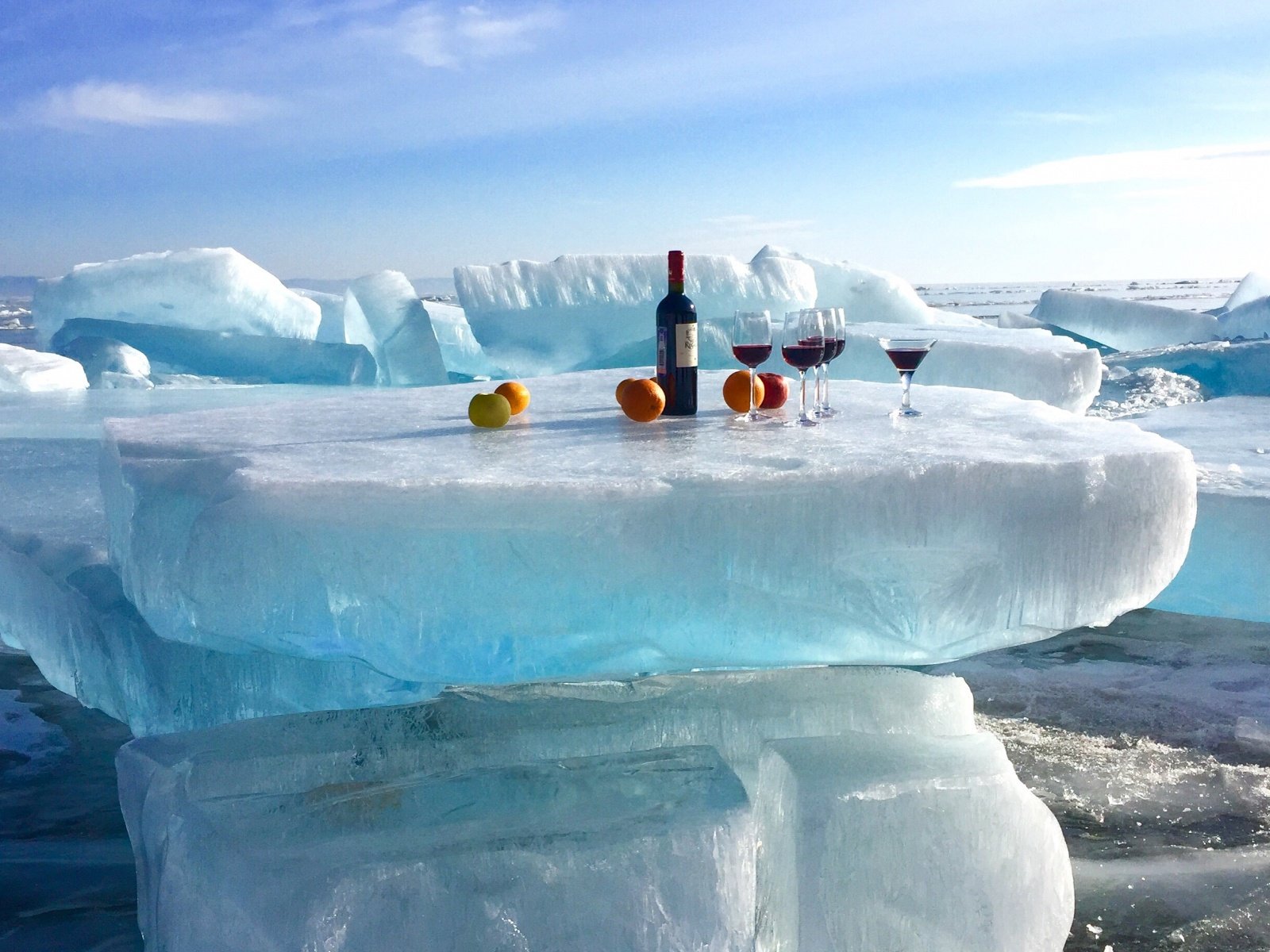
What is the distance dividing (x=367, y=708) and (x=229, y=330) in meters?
8.45

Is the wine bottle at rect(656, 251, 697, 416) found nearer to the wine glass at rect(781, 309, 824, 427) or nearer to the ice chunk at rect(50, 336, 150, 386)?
the wine glass at rect(781, 309, 824, 427)

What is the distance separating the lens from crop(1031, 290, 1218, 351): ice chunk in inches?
438

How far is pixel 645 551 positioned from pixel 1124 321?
11.1 meters

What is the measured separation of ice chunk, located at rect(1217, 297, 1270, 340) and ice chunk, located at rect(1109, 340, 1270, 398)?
7.22ft

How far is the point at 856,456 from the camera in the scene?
6.12 ft

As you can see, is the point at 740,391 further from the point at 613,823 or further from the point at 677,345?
the point at 613,823

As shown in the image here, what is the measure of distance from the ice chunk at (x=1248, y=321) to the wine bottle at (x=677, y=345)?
996cm

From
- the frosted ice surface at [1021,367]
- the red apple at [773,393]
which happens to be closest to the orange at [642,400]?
the red apple at [773,393]

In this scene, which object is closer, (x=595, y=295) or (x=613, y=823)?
(x=613, y=823)

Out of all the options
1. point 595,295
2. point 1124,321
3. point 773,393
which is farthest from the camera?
point 1124,321

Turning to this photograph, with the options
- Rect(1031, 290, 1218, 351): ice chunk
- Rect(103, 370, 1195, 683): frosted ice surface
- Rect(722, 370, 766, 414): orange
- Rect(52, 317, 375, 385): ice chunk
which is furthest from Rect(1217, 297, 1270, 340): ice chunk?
Rect(103, 370, 1195, 683): frosted ice surface

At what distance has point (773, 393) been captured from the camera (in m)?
2.57

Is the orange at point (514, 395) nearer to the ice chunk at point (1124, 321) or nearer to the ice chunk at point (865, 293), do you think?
the ice chunk at point (865, 293)

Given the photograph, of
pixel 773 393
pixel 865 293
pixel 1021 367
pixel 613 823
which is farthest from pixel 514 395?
pixel 865 293
